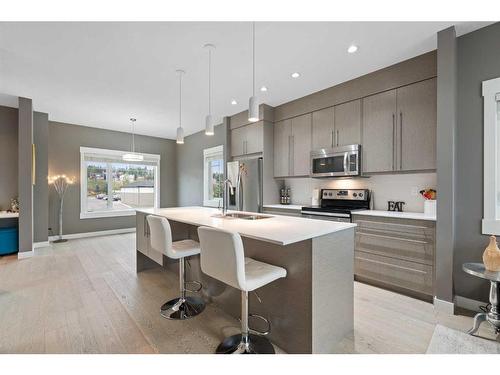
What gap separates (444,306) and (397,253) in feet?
1.94

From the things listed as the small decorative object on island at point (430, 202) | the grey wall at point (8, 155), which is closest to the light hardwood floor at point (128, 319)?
the small decorative object on island at point (430, 202)

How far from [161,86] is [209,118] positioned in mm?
1257

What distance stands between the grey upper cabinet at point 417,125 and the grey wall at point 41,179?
6.28 metres

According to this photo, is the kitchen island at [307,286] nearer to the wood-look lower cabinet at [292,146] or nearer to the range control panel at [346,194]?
the range control panel at [346,194]

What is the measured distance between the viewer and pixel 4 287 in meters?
2.88

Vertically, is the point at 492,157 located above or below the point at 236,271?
above

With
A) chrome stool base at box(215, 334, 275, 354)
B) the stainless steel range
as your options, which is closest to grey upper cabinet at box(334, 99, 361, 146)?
the stainless steel range

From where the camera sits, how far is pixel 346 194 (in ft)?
12.1

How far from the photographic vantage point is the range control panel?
351 cm

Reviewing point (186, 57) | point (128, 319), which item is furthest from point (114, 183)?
point (128, 319)

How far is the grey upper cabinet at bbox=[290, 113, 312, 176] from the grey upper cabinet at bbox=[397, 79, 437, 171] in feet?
4.38

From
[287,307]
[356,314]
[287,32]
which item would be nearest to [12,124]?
[287,32]

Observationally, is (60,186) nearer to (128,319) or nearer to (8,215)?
(8,215)

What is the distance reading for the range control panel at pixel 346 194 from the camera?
3506 millimetres
